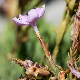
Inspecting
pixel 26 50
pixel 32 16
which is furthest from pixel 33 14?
pixel 26 50

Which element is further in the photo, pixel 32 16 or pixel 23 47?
pixel 23 47

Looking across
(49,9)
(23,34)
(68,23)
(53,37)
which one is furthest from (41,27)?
(49,9)

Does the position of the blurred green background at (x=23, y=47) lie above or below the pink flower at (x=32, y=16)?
above

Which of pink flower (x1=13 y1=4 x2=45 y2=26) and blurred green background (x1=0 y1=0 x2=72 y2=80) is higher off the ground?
blurred green background (x1=0 y1=0 x2=72 y2=80)

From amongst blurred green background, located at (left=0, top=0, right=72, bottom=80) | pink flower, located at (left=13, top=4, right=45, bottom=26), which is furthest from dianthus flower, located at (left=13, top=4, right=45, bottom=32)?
blurred green background, located at (left=0, top=0, right=72, bottom=80)

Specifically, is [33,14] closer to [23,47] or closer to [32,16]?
[32,16]

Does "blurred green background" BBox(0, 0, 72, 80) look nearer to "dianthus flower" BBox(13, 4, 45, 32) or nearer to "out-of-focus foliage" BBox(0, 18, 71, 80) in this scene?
"out-of-focus foliage" BBox(0, 18, 71, 80)

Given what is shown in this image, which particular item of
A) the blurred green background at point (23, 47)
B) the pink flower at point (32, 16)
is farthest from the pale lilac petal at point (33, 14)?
the blurred green background at point (23, 47)

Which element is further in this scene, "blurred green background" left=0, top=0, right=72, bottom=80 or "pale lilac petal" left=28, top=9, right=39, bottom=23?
"blurred green background" left=0, top=0, right=72, bottom=80

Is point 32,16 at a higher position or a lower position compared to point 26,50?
lower

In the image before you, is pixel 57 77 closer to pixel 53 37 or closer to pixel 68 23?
pixel 68 23

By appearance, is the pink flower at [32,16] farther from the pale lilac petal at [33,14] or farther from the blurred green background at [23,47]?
the blurred green background at [23,47]
